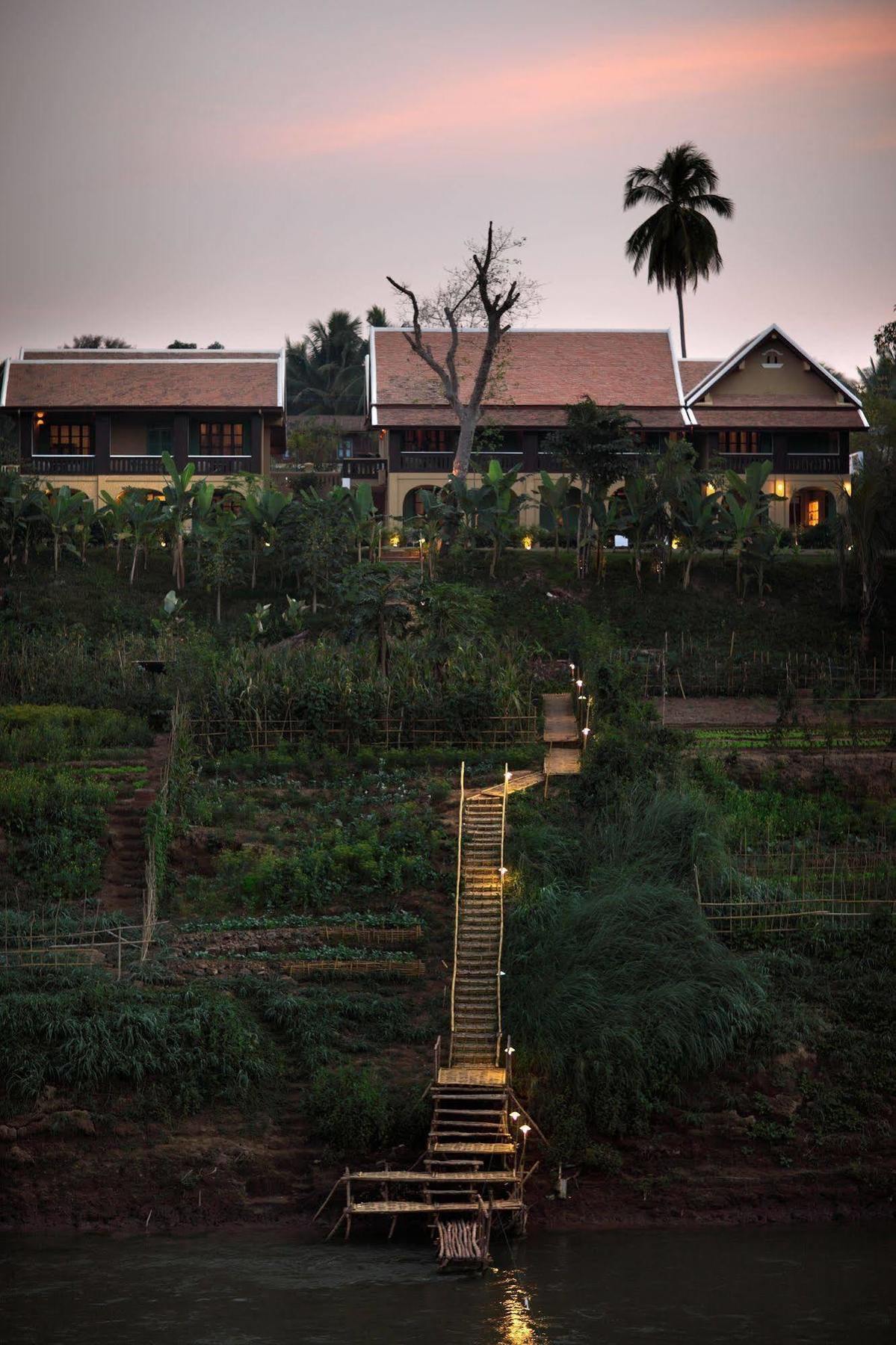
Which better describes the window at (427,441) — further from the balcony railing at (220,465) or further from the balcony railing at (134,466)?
the balcony railing at (134,466)

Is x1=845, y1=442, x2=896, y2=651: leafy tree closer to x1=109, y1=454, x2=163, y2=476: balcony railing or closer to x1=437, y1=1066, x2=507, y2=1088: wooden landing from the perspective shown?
x1=109, y1=454, x2=163, y2=476: balcony railing

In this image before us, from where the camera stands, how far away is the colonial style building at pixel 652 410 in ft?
164

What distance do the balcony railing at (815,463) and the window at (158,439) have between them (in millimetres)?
19097

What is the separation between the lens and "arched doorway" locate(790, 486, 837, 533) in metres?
51.8

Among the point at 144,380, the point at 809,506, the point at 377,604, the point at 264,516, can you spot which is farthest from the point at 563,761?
the point at 144,380

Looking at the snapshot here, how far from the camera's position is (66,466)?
165 feet

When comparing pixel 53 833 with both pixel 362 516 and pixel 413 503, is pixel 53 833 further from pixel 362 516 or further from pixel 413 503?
pixel 413 503

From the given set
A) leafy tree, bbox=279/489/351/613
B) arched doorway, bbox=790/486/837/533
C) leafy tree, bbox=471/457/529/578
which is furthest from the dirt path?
arched doorway, bbox=790/486/837/533

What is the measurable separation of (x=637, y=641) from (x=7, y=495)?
55.5 feet

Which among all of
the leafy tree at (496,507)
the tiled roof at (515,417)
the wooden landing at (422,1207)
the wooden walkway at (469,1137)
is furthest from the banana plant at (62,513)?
the wooden landing at (422,1207)

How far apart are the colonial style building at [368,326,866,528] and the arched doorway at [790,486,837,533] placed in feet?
0.12

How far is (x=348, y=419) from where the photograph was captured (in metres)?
70.9

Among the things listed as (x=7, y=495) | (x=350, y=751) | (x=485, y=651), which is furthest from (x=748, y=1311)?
(x=7, y=495)

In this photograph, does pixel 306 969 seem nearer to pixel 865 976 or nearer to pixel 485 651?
pixel 865 976
